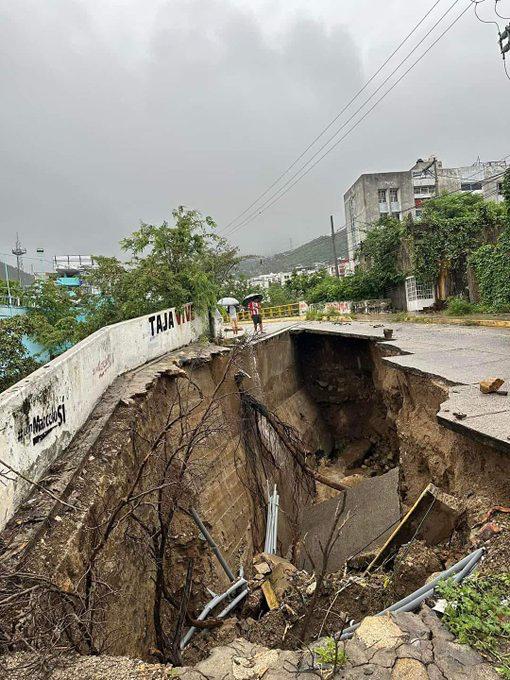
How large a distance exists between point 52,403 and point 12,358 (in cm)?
521

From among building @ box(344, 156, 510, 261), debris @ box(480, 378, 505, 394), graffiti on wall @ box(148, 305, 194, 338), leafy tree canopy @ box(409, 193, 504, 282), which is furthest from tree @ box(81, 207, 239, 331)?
building @ box(344, 156, 510, 261)

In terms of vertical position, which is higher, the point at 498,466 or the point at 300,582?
the point at 498,466

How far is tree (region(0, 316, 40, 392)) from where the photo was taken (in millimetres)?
8422

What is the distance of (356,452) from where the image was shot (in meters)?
13.1

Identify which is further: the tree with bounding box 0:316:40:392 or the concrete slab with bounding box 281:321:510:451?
the tree with bounding box 0:316:40:392

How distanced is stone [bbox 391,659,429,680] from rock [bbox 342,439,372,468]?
11.2 m

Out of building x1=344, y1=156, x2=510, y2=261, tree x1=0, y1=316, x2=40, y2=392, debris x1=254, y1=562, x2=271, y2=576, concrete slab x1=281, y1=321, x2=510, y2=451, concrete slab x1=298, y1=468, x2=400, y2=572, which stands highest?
building x1=344, y1=156, x2=510, y2=261

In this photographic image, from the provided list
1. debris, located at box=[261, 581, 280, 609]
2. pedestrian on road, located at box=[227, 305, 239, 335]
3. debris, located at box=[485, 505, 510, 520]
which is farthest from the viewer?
pedestrian on road, located at box=[227, 305, 239, 335]

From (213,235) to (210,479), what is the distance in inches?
302

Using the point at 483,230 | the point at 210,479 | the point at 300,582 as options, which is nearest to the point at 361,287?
the point at 483,230

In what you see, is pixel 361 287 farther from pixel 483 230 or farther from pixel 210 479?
pixel 210 479

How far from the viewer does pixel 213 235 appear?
486 inches

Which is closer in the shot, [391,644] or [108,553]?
[391,644]

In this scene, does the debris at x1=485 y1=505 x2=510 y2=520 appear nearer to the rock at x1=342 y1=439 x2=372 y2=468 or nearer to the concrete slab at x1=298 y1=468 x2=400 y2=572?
the concrete slab at x1=298 y1=468 x2=400 y2=572
